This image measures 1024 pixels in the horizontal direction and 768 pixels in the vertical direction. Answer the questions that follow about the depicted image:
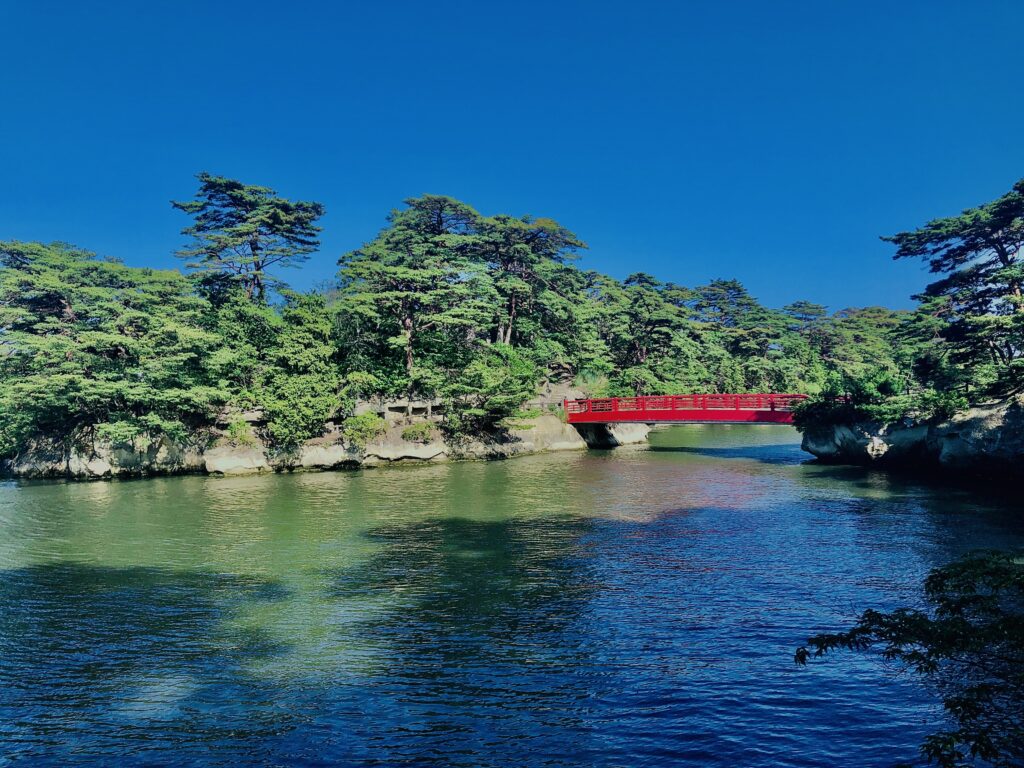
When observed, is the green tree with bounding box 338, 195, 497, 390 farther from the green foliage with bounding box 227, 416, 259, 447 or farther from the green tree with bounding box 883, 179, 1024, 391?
the green tree with bounding box 883, 179, 1024, 391

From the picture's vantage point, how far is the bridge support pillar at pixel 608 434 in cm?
4203

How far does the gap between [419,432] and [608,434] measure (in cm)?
1453

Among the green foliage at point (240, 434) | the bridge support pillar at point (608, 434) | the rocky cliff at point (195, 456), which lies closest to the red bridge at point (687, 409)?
the bridge support pillar at point (608, 434)

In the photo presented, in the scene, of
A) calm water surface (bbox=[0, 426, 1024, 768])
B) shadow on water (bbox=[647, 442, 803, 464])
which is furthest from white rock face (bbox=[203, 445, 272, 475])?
shadow on water (bbox=[647, 442, 803, 464])

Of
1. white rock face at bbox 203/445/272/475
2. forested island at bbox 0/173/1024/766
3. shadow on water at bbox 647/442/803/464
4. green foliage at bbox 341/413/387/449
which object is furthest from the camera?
shadow on water at bbox 647/442/803/464

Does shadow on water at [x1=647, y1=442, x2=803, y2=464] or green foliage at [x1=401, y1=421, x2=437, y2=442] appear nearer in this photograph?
shadow on water at [x1=647, y1=442, x2=803, y2=464]

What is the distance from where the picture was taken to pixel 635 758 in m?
6.84

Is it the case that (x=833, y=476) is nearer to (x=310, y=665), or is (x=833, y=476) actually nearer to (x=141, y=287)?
(x=310, y=665)

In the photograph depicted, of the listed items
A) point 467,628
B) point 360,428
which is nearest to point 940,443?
point 467,628

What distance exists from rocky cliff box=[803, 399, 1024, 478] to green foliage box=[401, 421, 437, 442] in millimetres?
20880

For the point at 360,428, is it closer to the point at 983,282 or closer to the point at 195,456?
the point at 195,456

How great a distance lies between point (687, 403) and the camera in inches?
1480

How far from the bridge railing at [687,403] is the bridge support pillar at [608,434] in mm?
1665

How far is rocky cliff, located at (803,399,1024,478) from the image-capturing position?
74.4 feet
